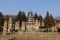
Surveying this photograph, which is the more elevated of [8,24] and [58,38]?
[8,24]

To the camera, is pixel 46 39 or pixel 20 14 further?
pixel 20 14

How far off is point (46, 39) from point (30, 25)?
13.7 metres

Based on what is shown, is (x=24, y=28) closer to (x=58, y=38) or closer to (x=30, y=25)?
(x=30, y=25)

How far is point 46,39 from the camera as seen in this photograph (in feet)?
71.0

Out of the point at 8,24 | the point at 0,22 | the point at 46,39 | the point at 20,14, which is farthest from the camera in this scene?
the point at 20,14

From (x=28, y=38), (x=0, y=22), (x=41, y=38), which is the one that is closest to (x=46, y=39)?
(x=41, y=38)

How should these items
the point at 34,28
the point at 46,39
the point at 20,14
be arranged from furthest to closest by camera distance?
1. the point at 20,14
2. the point at 34,28
3. the point at 46,39

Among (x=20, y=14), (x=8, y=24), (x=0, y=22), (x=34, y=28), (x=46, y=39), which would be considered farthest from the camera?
(x=20, y=14)

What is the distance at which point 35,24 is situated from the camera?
33.2 metres

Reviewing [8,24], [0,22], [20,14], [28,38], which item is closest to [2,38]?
[28,38]

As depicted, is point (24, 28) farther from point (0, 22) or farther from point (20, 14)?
point (20, 14)

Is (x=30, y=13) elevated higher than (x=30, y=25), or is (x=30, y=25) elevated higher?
(x=30, y=13)

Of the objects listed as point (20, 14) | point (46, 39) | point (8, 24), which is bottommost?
point (46, 39)

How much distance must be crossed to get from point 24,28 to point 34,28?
2.31 metres
